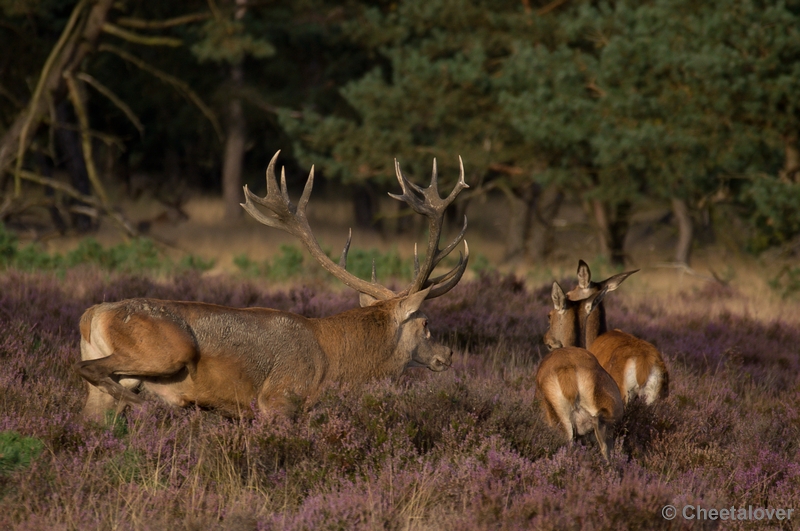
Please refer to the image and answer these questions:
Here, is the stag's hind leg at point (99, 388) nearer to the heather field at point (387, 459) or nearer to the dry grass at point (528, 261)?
the heather field at point (387, 459)

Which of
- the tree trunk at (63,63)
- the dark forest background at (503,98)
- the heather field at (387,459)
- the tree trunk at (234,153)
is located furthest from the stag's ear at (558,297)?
the tree trunk at (234,153)

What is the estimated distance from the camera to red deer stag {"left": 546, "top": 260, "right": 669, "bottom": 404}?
586cm

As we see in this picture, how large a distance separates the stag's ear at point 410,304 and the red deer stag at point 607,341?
3.25 ft

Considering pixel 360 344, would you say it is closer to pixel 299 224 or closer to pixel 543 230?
pixel 299 224

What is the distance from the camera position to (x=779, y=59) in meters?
12.9

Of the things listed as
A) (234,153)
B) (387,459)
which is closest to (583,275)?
(387,459)

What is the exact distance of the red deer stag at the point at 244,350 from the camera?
4.78 m

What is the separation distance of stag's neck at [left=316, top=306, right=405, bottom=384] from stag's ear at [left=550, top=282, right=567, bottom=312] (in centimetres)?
116

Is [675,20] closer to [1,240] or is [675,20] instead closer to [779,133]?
[779,133]

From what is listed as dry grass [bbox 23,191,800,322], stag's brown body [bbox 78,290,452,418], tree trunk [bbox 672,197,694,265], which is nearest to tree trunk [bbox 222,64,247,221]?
dry grass [bbox 23,191,800,322]

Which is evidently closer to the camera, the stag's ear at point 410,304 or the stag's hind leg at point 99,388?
the stag's hind leg at point 99,388

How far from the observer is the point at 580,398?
505 cm

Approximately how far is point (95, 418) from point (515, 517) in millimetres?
2306

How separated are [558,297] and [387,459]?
219 centimetres
